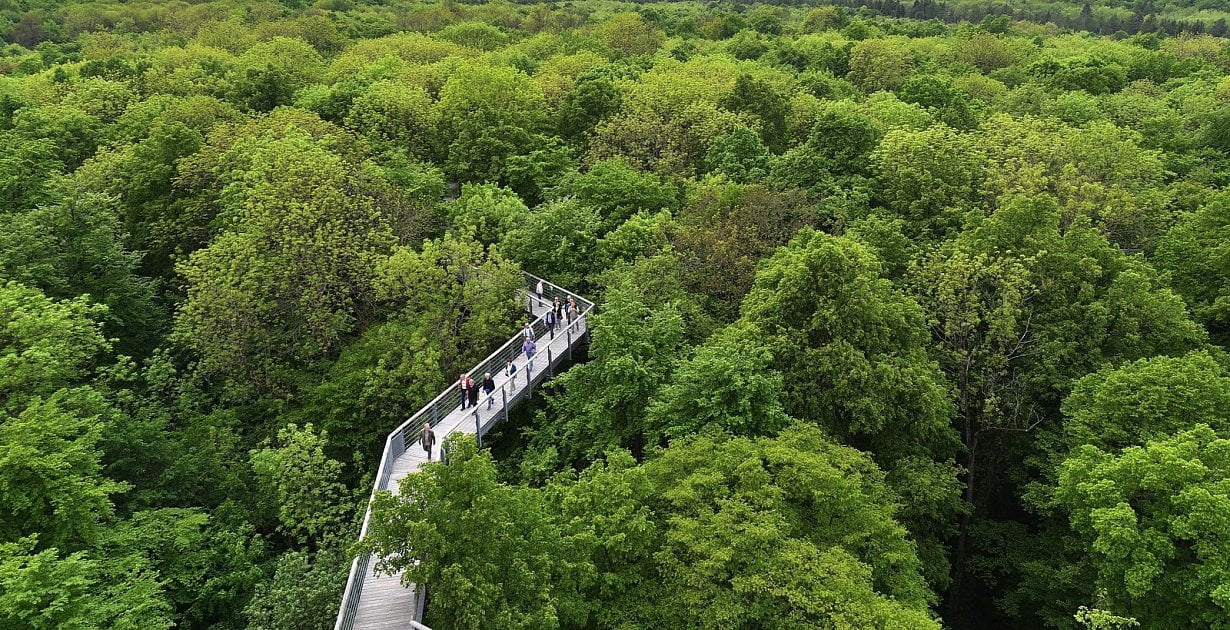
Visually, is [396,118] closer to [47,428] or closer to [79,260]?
[79,260]

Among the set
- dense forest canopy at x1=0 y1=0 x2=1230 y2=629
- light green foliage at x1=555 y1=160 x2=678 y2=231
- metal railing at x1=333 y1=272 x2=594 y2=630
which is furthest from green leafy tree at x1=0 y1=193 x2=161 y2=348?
light green foliage at x1=555 y1=160 x2=678 y2=231

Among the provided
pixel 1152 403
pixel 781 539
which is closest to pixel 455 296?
pixel 781 539

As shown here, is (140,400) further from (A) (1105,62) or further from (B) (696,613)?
(A) (1105,62)

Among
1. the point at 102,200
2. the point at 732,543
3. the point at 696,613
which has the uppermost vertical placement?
the point at 102,200

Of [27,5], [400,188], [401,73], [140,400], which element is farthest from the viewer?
[27,5]

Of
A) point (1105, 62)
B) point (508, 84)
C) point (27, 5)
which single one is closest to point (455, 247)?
point (508, 84)

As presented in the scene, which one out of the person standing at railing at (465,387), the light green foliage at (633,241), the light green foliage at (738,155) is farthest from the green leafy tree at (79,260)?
the light green foliage at (738,155)

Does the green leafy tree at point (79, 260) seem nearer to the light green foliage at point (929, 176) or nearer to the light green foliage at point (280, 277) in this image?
the light green foliage at point (280, 277)
